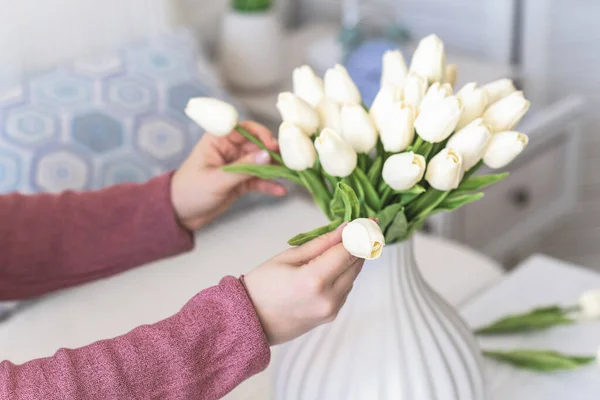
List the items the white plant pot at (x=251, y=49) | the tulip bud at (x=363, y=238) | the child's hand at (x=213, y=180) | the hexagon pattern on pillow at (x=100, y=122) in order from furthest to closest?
1. the white plant pot at (x=251, y=49)
2. the hexagon pattern on pillow at (x=100, y=122)
3. the child's hand at (x=213, y=180)
4. the tulip bud at (x=363, y=238)

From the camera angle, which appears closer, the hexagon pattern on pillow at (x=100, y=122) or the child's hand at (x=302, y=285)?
the child's hand at (x=302, y=285)

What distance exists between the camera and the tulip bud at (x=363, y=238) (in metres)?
0.52

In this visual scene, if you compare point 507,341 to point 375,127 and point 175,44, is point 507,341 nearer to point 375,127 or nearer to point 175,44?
point 375,127

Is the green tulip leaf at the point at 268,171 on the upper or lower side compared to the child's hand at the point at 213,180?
upper

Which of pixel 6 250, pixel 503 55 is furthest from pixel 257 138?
pixel 503 55

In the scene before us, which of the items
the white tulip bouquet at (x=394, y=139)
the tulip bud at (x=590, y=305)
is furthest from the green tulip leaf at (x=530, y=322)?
the white tulip bouquet at (x=394, y=139)

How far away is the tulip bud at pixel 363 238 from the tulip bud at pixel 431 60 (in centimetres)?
18

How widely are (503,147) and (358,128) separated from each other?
0.38 feet

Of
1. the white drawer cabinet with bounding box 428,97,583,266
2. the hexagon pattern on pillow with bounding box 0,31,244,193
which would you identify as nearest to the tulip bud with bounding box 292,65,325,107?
the hexagon pattern on pillow with bounding box 0,31,244,193

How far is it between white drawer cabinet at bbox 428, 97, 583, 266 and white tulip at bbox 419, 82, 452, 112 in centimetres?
70

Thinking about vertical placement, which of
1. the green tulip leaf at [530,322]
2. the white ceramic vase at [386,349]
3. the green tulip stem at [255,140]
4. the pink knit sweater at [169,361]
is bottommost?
the green tulip leaf at [530,322]

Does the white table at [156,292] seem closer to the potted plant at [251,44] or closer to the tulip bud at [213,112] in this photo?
the tulip bud at [213,112]

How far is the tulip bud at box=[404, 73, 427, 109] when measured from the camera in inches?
24.6

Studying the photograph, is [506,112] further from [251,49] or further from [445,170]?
[251,49]
